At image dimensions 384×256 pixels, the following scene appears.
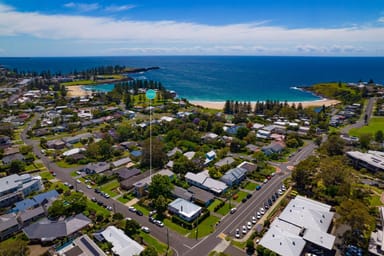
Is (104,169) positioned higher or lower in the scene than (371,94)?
lower

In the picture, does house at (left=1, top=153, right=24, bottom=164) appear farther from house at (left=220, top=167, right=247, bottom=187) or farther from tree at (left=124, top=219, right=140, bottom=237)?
house at (left=220, top=167, right=247, bottom=187)

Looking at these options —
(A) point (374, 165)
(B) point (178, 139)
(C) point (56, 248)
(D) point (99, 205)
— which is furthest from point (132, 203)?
(A) point (374, 165)

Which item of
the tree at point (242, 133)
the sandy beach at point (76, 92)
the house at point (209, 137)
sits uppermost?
the sandy beach at point (76, 92)

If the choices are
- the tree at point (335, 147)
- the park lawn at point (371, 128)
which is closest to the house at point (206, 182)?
the tree at point (335, 147)

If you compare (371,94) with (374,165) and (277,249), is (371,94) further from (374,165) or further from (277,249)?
(277,249)

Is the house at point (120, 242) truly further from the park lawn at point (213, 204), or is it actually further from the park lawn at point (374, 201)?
the park lawn at point (374, 201)

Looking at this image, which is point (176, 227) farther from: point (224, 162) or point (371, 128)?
point (371, 128)

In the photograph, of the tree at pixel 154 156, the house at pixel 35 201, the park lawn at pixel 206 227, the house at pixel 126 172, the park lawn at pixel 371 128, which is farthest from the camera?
the park lawn at pixel 371 128
